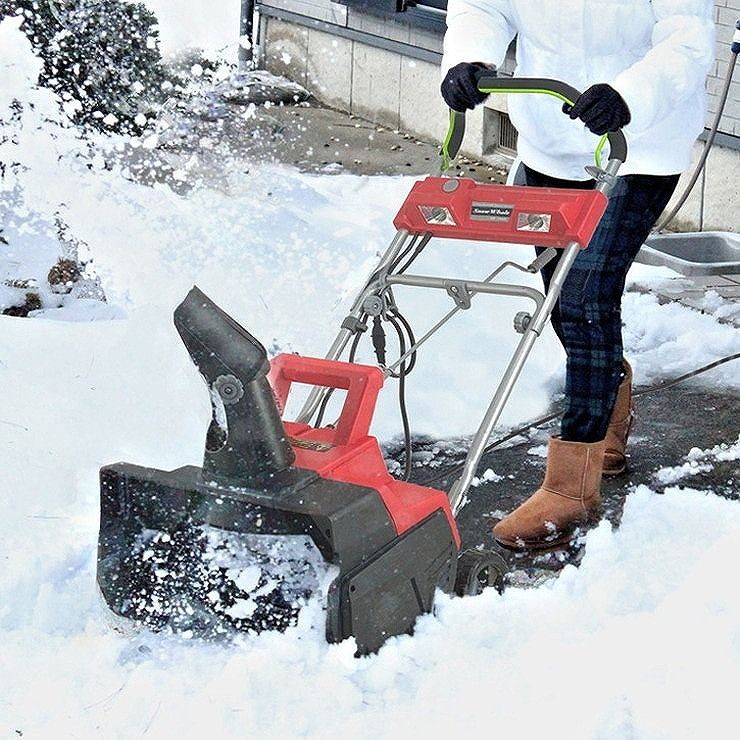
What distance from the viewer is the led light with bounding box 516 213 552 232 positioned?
9.80ft

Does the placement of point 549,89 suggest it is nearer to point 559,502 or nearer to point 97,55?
point 559,502

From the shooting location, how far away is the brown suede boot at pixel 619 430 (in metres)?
3.98

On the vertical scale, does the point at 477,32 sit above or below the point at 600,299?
above

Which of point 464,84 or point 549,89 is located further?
point 464,84

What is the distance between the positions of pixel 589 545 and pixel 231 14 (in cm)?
887

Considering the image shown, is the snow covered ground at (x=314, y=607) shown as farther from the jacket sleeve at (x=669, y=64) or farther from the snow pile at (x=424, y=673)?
the jacket sleeve at (x=669, y=64)

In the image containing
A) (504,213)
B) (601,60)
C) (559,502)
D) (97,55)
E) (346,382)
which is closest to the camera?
(346,382)

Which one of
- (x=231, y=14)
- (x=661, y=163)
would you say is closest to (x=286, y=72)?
(x=231, y=14)

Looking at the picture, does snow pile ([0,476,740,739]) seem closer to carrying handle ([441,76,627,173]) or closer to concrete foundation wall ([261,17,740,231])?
carrying handle ([441,76,627,173])

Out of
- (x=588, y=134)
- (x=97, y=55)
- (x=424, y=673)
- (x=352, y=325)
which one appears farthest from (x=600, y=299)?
(x=97, y=55)

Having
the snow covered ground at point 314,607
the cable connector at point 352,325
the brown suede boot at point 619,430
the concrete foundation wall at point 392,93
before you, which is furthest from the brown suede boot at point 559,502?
the concrete foundation wall at point 392,93

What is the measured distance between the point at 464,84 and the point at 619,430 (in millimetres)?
1318

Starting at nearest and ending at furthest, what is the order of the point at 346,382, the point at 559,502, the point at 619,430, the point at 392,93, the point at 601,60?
1. the point at 346,382
2. the point at 601,60
3. the point at 559,502
4. the point at 619,430
5. the point at 392,93

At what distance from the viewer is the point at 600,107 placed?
292cm
